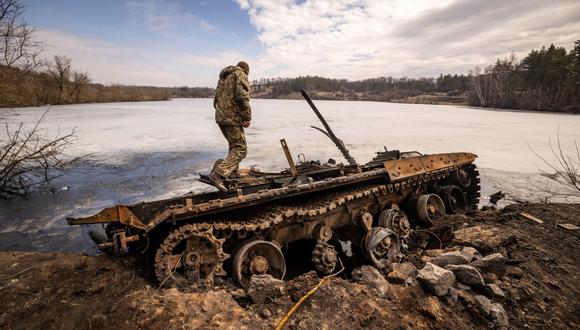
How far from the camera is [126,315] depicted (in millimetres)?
2918

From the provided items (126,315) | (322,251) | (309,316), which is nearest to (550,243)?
(322,251)

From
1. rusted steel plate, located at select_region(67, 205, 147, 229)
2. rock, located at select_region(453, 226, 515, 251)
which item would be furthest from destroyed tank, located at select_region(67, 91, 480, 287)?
rock, located at select_region(453, 226, 515, 251)

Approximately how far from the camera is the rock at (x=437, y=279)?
341cm

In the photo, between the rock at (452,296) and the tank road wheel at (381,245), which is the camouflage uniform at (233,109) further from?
the rock at (452,296)

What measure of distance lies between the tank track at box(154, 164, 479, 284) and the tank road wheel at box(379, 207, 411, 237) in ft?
1.22

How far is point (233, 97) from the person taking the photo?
4906 millimetres

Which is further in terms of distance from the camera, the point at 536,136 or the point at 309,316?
the point at 536,136

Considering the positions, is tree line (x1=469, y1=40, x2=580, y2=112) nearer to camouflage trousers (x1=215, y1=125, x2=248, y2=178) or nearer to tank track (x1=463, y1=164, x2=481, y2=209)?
tank track (x1=463, y1=164, x2=481, y2=209)

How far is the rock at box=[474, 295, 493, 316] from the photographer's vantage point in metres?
3.19

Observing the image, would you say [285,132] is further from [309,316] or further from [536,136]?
[309,316]

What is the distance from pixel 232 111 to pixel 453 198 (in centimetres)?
542

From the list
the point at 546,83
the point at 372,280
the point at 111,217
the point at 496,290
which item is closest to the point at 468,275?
the point at 496,290

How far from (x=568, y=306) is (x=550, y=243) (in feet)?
6.14

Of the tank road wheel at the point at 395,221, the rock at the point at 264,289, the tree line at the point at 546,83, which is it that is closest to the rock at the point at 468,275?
the tank road wheel at the point at 395,221
